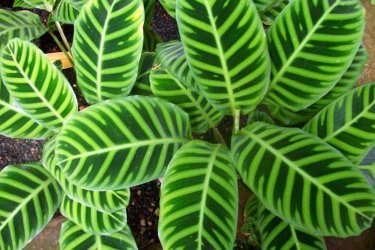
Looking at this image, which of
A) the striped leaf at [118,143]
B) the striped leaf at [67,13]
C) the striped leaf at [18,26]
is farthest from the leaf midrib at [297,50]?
the striped leaf at [18,26]

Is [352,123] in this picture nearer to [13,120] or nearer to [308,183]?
[308,183]

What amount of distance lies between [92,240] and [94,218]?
9cm

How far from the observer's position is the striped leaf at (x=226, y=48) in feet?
2.10

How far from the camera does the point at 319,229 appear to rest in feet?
2.07

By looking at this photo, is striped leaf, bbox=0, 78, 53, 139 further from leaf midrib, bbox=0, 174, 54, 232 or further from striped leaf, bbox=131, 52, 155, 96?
striped leaf, bbox=131, 52, 155, 96

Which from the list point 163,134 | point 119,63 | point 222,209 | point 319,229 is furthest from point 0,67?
point 319,229

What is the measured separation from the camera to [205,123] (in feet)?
3.01

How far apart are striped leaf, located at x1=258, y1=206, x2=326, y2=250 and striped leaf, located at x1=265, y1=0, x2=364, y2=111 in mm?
227

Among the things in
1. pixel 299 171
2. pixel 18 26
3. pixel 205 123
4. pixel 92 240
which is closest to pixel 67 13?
pixel 18 26

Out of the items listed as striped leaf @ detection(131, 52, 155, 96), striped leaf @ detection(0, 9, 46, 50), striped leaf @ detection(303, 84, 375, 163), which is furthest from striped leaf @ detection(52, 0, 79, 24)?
striped leaf @ detection(303, 84, 375, 163)

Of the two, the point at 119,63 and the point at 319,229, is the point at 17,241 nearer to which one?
the point at 119,63

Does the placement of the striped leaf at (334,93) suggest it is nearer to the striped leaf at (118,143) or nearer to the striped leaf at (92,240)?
the striped leaf at (118,143)

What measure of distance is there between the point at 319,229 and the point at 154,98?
1.24ft

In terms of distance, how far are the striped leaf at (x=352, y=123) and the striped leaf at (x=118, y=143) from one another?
0.93 feet
